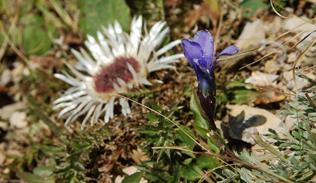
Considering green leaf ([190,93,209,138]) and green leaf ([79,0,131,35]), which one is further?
green leaf ([79,0,131,35])

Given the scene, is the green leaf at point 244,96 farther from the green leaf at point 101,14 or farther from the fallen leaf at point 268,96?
the green leaf at point 101,14

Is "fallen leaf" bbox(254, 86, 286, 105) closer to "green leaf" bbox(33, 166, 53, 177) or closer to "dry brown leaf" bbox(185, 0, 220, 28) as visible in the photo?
"dry brown leaf" bbox(185, 0, 220, 28)

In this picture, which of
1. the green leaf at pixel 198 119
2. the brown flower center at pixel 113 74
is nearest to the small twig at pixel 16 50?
the brown flower center at pixel 113 74

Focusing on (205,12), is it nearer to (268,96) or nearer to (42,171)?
(268,96)

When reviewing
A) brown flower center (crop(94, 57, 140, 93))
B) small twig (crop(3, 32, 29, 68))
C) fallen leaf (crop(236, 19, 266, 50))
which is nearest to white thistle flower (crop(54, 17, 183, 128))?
brown flower center (crop(94, 57, 140, 93))

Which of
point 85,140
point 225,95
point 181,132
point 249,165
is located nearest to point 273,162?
point 249,165

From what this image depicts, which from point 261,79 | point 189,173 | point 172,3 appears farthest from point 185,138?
point 172,3
